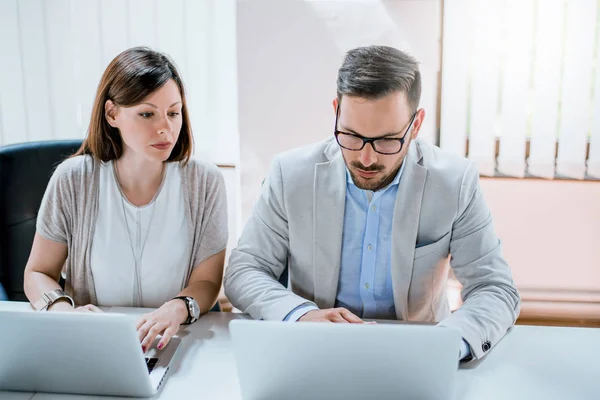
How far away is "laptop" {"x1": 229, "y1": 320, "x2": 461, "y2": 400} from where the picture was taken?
1.01m

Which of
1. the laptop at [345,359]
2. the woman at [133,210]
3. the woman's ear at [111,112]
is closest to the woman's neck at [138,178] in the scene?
the woman at [133,210]

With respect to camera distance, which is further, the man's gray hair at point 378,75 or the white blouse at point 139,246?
the white blouse at point 139,246

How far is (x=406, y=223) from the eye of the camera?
1593mm

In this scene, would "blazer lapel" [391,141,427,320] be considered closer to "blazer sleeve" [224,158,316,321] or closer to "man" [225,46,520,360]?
"man" [225,46,520,360]

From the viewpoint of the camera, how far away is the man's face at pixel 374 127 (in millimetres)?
1470

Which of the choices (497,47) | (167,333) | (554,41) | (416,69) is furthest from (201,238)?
(554,41)

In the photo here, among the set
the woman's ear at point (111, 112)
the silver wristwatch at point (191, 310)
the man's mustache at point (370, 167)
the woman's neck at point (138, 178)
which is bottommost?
the silver wristwatch at point (191, 310)

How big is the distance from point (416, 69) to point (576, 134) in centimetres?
141

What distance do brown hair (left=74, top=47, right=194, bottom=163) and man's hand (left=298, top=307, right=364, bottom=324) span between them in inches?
24.0

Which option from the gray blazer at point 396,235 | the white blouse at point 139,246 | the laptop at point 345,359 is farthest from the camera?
the white blouse at point 139,246

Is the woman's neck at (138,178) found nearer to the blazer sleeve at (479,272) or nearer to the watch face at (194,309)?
the watch face at (194,309)

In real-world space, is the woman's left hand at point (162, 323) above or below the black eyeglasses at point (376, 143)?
below

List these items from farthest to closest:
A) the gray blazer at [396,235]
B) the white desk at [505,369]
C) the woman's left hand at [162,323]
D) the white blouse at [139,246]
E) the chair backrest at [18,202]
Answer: the chair backrest at [18,202] → the white blouse at [139,246] → the gray blazer at [396,235] → the woman's left hand at [162,323] → the white desk at [505,369]

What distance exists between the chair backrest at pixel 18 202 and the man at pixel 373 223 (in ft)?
2.24
